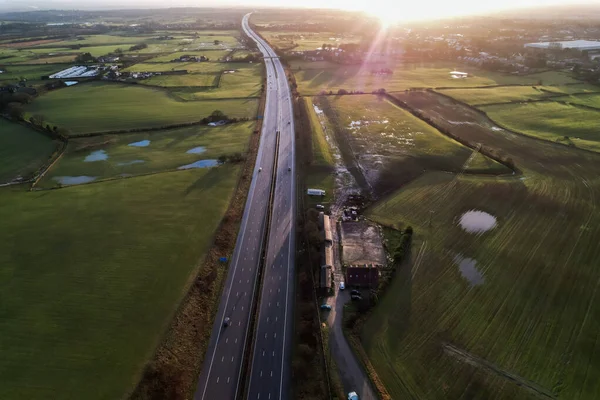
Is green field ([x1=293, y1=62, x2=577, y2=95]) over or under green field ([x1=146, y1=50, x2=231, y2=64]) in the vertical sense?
under

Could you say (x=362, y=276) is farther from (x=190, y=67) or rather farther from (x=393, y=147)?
(x=190, y=67)

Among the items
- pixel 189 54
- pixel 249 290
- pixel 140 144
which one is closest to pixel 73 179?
pixel 140 144

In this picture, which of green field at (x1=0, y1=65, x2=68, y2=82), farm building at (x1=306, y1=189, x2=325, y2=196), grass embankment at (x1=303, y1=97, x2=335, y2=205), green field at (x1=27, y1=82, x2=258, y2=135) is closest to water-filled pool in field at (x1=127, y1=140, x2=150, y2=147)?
green field at (x1=27, y1=82, x2=258, y2=135)

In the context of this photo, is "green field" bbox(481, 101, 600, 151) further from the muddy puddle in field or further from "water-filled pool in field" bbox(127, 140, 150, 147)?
"water-filled pool in field" bbox(127, 140, 150, 147)

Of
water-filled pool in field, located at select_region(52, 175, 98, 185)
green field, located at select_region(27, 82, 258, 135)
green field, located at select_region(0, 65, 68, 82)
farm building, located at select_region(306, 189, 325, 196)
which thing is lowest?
farm building, located at select_region(306, 189, 325, 196)

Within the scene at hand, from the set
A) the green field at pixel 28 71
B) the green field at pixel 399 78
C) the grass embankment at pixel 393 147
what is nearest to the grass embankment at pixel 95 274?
the grass embankment at pixel 393 147

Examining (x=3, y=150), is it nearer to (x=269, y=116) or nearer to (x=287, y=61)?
(x=269, y=116)

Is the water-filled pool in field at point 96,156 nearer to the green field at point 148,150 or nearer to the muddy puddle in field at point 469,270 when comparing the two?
the green field at point 148,150
